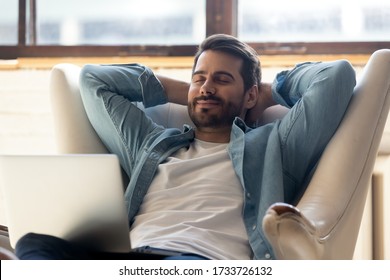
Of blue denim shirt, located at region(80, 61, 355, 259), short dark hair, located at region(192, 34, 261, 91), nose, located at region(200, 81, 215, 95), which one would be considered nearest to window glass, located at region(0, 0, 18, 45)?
blue denim shirt, located at region(80, 61, 355, 259)

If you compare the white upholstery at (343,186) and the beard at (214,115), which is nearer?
the white upholstery at (343,186)

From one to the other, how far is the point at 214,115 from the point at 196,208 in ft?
1.00

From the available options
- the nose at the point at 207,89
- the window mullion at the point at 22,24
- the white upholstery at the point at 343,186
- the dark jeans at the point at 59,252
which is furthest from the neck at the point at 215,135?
the window mullion at the point at 22,24

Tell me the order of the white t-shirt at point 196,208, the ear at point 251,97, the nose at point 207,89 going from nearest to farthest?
the white t-shirt at point 196,208
the nose at point 207,89
the ear at point 251,97

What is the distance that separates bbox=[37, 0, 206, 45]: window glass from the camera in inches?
109

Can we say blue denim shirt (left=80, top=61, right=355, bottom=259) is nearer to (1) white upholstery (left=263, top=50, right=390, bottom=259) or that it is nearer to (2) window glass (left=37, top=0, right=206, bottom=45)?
(1) white upholstery (left=263, top=50, right=390, bottom=259)

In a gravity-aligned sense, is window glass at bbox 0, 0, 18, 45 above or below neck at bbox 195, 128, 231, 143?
above

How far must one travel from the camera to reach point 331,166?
1.79 meters

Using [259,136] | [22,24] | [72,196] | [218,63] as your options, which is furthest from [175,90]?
[22,24]

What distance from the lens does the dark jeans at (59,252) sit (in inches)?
58.1

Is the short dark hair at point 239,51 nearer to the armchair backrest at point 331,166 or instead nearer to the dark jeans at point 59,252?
the armchair backrest at point 331,166

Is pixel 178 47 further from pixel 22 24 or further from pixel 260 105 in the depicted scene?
pixel 260 105

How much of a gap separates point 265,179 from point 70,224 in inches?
20.6
